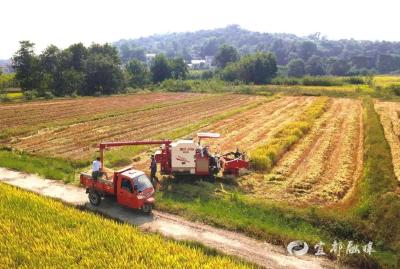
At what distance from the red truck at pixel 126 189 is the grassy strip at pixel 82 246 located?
2.03 metres

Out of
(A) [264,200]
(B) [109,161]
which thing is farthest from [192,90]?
(A) [264,200]

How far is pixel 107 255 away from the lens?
518 inches

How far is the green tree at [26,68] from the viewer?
69.2m

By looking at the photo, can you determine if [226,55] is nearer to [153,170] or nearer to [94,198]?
[153,170]

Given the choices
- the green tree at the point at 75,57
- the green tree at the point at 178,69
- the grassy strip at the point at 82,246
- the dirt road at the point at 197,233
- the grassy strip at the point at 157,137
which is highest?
the green tree at the point at 75,57

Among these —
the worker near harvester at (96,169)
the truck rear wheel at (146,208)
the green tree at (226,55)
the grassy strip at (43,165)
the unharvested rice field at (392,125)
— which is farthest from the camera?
the green tree at (226,55)

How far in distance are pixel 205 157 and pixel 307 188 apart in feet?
18.6

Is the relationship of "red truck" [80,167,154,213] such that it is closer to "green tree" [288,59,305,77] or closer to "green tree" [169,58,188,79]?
"green tree" [169,58,188,79]

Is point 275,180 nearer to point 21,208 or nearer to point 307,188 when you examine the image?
point 307,188

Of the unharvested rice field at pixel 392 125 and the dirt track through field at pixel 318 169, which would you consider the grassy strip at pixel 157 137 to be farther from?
the unharvested rice field at pixel 392 125

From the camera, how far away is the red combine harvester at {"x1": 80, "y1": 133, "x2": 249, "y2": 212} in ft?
60.1

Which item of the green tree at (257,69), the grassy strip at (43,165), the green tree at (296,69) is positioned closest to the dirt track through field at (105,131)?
the grassy strip at (43,165)

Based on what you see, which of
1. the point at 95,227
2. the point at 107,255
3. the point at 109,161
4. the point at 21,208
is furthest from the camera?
the point at 109,161

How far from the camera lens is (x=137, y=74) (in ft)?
343
